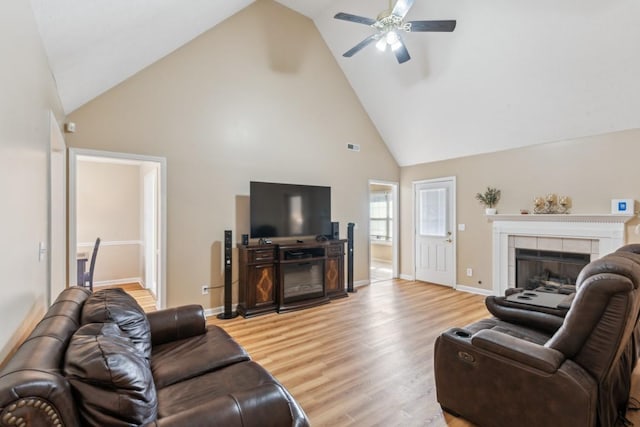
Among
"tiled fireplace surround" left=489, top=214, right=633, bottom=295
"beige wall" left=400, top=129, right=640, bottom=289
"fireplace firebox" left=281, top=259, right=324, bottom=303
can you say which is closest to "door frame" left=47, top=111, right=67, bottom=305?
"fireplace firebox" left=281, top=259, right=324, bottom=303

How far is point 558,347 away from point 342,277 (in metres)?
3.67

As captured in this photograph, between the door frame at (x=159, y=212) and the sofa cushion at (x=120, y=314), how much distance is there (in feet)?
6.36

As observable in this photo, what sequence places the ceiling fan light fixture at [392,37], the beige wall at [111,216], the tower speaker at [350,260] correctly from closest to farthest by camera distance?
1. the ceiling fan light fixture at [392,37]
2. the tower speaker at [350,260]
3. the beige wall at [111,216]

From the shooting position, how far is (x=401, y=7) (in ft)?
9.91

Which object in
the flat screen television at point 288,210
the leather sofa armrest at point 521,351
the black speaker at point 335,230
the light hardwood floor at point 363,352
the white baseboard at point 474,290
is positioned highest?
the flat screen television at point 288,210

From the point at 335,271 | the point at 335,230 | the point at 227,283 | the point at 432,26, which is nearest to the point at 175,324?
the point at 227,283

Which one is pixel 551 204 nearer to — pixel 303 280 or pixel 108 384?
pixel 303 280

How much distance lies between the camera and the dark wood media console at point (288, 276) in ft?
14.1

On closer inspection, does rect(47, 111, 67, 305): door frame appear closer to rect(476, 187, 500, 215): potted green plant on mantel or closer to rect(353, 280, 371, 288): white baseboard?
rect(353, 280, 371, 288): white baseboard

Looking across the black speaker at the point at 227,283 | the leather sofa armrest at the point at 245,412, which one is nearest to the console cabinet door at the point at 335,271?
the black speaker at the point at 227,283

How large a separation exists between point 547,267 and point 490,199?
4.37 ft

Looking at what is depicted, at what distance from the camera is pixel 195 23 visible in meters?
3.60

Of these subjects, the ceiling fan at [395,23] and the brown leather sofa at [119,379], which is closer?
the brown leather sofa at [119,379]

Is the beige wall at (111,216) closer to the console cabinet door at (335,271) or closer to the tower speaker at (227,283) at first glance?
the tower speaker at (227,283)
